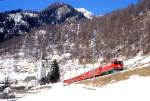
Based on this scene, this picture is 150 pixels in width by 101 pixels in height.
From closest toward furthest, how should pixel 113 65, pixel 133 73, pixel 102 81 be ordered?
pixel 133 73 < pixel 102 81 < pixel 113 65

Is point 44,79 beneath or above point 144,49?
beneath

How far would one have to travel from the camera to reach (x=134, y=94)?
141 ft

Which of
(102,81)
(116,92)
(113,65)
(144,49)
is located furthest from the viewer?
(144,49)

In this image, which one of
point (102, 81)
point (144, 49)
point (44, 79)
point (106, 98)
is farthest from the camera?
point (144, 49)

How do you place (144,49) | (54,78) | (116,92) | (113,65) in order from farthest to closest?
1. (144,49)
2. (54,78)
3. (113,65)
4. (116,92)

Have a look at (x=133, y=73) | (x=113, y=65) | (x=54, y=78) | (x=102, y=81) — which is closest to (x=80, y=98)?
(x=133, y=73)

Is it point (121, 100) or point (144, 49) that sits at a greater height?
point (144, 49)

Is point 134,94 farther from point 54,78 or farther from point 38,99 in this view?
point 54,78

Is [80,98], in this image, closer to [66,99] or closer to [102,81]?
[66,99]

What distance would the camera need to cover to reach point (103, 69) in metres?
86.9

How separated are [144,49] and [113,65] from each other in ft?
361

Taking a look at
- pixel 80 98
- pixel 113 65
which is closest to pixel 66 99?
pixel 80 98

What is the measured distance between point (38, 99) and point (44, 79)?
9608cm

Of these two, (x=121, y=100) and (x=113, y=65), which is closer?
(x=121, y=100)
